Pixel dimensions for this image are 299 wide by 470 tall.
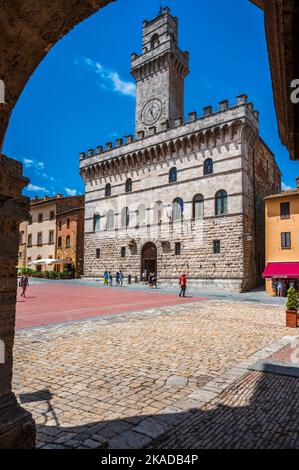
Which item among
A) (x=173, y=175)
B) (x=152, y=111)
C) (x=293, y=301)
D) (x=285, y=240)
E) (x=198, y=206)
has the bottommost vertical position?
(x=293, y=301)

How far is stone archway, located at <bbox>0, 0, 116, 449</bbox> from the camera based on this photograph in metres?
2.44

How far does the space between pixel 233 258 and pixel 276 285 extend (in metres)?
3.82

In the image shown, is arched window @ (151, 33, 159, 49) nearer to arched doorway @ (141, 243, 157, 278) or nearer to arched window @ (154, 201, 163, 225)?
arched window @ (154, 201, 163, 225)

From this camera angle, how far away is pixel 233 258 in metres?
24.5

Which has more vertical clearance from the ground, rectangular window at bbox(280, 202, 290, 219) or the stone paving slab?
rectangular window at bbox(280, 202, 290, 219)

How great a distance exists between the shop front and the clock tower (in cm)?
1785

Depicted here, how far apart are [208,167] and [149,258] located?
997cm

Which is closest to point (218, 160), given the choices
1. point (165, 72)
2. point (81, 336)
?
point (165, 72)

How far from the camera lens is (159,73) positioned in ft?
110

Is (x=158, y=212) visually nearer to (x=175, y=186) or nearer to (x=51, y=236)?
(x=175, y=186)

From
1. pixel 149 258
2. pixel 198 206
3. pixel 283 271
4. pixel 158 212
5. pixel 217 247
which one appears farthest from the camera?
pixel 149 258

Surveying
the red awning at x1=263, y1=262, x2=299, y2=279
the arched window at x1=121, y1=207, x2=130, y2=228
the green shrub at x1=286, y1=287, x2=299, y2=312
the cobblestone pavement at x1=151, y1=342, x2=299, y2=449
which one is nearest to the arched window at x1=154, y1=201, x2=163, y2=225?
the arched window at x1=121, y1=207, x2=130, y2=228

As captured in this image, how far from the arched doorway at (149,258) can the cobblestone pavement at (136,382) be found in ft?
66.0

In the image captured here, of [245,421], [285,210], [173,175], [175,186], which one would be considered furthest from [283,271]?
[245,421]
